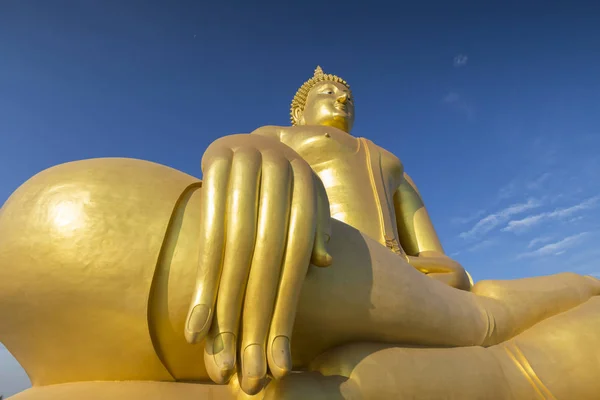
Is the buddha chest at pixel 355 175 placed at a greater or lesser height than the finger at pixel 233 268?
greater

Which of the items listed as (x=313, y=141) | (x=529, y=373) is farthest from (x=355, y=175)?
(x=529, y=373)

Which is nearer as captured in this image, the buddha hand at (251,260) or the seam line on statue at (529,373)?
the buddha hand at (251,260)

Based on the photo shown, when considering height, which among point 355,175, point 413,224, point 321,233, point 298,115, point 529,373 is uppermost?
point 298,115

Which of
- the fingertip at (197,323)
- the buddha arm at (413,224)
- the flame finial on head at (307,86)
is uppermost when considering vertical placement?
the flame finial on head at (307,86)

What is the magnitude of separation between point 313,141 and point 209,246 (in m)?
2.37

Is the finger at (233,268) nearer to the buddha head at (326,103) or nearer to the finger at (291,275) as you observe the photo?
the finger at (291,275)

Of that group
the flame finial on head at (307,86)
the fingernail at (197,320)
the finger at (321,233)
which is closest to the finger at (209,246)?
the fingernail at (197,320)

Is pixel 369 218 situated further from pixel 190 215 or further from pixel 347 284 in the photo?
pixel 190 215

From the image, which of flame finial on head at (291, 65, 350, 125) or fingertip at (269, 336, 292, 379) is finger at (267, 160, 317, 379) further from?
flame finial on head at (291, 65, 350, 125)

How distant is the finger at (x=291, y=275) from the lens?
1.32 m

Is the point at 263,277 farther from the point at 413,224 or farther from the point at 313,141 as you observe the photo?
the point at 413,224

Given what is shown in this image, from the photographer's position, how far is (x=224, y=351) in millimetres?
1285

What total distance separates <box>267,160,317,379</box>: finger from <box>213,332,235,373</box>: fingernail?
0.11 m

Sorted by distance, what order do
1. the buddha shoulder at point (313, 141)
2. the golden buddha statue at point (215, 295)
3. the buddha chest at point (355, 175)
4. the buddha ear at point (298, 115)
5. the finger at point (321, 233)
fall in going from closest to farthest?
the golden buddha statue at point (215, 295)
the finger at point (321, 233)
the buddha chest at point (355, 175)
the buddha shoulder at point (313, 141)
the buddha ear at point (298, 115)
